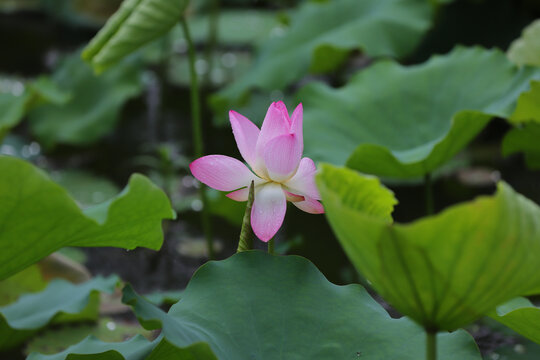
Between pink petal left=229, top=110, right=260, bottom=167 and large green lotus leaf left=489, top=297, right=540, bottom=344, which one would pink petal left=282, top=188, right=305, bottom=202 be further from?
large green lotus leaf left=489, top=297, right=540, bottom=344

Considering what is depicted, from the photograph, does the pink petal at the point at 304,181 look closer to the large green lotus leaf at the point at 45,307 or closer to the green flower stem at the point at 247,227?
the green flower stem at the point at 247,227

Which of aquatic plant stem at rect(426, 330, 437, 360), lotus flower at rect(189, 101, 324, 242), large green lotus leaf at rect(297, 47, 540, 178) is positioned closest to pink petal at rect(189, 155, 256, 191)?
lotus flower at rect(189, 101, 324, 242)

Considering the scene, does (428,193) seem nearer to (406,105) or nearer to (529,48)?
(406,105)

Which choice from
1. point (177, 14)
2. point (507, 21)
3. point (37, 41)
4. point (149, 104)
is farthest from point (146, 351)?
point (37, 41)

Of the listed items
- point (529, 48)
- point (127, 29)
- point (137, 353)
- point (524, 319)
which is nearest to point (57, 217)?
point (137, 353)

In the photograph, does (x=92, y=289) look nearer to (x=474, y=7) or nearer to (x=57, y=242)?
(x=57, y=242)

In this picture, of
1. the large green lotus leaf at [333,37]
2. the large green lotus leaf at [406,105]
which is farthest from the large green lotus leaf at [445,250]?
the large green lotus leaf at [333,37]
